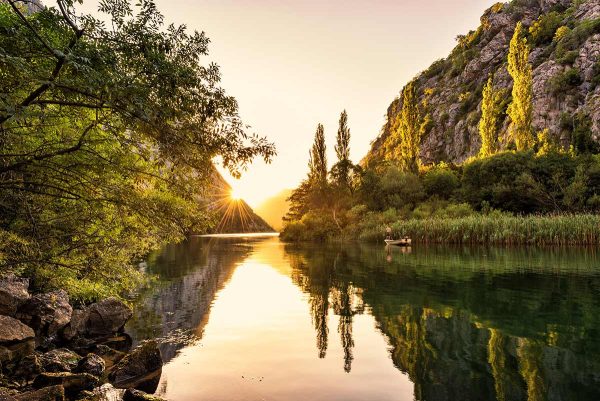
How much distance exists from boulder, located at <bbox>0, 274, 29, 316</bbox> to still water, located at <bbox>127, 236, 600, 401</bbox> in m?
3.19

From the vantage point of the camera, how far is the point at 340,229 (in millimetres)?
68938

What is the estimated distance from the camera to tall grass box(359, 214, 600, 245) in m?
35.7

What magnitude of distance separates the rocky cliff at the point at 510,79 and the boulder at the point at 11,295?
68399 mm

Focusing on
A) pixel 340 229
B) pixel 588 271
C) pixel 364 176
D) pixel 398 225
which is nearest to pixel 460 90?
pixel 364 176

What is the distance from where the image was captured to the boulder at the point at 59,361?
8.95 m

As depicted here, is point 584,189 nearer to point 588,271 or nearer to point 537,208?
point 537,208

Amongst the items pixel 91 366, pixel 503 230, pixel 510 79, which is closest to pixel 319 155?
pixel 503 230

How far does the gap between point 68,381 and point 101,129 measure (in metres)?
5.45

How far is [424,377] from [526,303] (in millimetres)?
8740

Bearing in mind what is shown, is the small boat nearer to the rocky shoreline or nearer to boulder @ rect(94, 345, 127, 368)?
the rocky shoreline

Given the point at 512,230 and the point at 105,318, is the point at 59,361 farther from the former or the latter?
the point at 512,230

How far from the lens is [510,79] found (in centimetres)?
10512

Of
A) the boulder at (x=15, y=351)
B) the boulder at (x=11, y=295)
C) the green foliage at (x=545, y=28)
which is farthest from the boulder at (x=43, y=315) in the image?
the green foliage at (x=545, y=28)

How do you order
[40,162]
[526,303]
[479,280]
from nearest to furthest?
[40,162] → [526,303] → [479,280]
